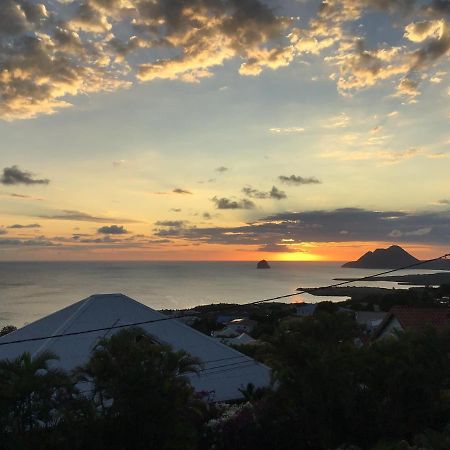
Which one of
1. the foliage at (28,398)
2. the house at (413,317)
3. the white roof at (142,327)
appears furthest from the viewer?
the house at (413,317)

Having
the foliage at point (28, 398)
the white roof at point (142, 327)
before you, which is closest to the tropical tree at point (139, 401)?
the foliage at point (28, 398)

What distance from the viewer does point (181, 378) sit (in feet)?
42.7

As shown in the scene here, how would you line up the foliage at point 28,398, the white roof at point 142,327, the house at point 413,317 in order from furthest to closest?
1. the house at point 413,317
2. the white roof at point 142,327
3. the foliage at point 28,398

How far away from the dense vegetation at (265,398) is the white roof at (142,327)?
449 cm

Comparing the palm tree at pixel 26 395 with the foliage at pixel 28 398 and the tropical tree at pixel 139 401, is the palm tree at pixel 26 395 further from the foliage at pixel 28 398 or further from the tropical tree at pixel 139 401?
the tropical tree at pixel 139 401

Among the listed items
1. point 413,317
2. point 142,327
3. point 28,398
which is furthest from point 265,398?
point 413,317

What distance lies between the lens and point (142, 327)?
2286 centimetres

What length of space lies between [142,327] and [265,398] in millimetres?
9240

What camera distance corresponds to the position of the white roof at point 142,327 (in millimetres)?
21203

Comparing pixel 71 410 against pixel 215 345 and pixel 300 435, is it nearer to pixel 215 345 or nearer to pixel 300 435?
pixel 300 435

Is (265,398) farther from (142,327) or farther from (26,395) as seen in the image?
(142,327)

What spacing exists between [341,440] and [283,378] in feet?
8.54

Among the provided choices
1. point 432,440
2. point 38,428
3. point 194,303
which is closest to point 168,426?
point 38,428

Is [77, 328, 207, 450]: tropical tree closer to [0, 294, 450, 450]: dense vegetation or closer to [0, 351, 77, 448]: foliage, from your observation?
[0, 294, 450, 450]: dense vegetation
